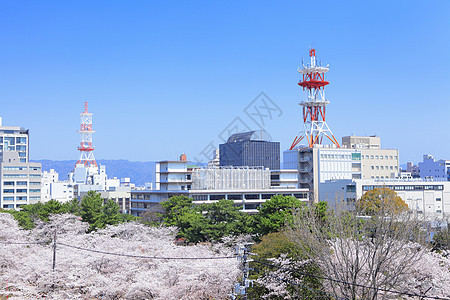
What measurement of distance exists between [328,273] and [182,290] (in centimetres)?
757

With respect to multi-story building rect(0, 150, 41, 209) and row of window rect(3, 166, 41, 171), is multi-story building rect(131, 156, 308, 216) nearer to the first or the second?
multi-story building rect(0, 150, 41, 209)

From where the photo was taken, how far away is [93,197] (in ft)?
152

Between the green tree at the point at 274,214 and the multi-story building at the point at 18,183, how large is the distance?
214 feet

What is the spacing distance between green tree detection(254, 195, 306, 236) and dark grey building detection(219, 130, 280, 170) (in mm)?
63414

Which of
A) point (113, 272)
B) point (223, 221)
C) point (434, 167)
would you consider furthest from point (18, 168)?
point (434, 167)

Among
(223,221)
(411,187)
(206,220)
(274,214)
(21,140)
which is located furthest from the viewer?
(21,140)

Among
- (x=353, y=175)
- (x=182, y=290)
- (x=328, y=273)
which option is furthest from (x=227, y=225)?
(x=353, y=175)

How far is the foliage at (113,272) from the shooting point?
23.0 metres

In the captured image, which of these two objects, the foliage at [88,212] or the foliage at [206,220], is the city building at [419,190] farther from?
the foliage at [88,212]

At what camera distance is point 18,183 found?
8981cm

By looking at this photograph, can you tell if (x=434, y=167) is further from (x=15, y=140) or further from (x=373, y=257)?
(x=373, y=257)

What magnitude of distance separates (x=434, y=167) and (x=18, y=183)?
101619mm

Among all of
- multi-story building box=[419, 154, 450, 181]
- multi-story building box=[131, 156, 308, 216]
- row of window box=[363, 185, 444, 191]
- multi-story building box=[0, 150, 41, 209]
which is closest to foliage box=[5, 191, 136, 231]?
multi-story building box=[131, 156, 308, 216]

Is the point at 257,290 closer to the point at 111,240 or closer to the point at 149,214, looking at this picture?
the point at 111,240
